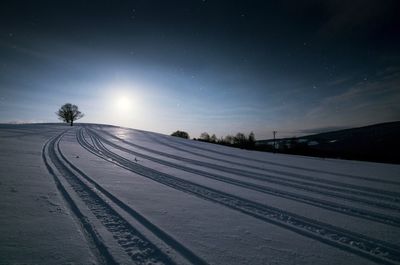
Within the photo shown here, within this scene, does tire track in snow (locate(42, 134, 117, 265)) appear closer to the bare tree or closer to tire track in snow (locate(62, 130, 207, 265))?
tire track in snow (locate(62, 130, 207, 265))

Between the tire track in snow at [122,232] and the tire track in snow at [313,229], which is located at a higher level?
the tire track in snow at [122,232]

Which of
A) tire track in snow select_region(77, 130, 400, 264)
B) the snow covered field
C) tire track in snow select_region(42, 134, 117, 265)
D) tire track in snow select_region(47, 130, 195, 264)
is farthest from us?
tire track in snow select_region(77, 130, 400, 264)

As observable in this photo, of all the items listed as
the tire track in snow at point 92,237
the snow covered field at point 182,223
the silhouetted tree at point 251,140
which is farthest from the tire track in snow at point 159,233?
the silhouetted tree at point 251,140

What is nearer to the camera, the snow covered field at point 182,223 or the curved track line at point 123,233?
the curved track line at point 123,233

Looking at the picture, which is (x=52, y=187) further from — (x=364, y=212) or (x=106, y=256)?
(x=364, y=212)

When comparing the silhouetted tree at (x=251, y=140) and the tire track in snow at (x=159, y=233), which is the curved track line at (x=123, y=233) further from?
the silhouetted tree at (x=251, y=140)

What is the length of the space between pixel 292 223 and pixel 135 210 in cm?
346

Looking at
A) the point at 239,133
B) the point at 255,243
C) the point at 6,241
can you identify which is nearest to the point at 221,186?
the point at 255,243

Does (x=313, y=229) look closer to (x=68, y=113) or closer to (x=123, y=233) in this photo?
(x=123, y=233)

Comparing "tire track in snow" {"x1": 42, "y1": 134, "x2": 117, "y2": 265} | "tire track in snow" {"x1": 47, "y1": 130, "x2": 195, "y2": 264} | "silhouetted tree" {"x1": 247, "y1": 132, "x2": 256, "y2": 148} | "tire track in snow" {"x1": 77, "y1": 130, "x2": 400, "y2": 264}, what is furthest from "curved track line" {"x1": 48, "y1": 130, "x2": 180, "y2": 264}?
"silhouetted tree" {"x1": 247, "y1": 132, "x2": 256, "y2": 148}

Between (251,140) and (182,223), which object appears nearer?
(182,223)

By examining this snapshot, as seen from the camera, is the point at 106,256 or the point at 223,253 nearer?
the point at 106,256

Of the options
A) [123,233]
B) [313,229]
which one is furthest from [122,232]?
[313,229]

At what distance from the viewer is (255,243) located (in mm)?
3512
